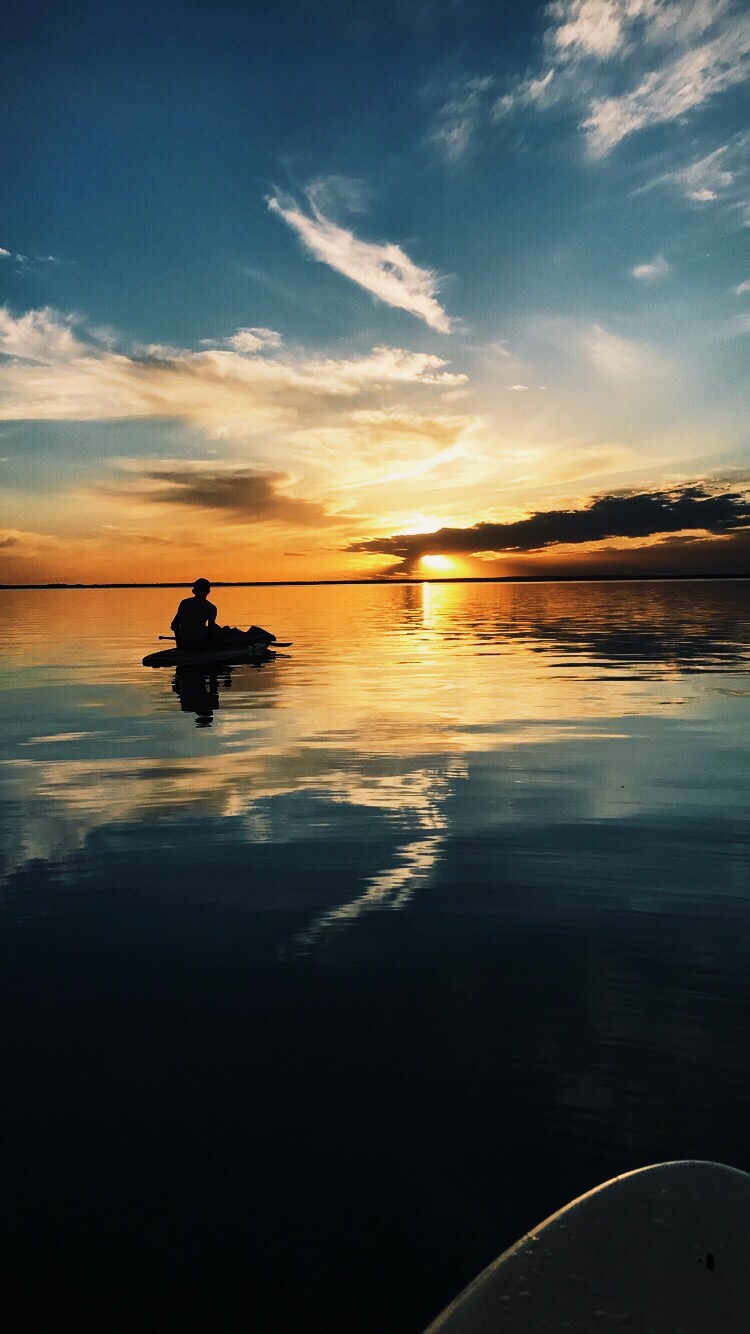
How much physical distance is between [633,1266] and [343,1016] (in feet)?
8.61

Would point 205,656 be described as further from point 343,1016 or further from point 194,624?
point 343,1016

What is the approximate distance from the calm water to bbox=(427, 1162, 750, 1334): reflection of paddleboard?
1.33 ft

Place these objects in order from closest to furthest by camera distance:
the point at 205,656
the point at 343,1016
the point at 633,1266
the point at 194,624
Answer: the point at 633,1266, the point at 343,1016, the point at 194,624, the point at 205,656

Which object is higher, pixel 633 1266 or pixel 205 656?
pixel 205 656

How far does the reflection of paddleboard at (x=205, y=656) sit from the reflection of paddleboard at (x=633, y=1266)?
26820mm

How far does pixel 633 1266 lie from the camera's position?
3.15 metres

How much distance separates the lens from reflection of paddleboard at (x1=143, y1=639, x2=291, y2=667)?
29.0m

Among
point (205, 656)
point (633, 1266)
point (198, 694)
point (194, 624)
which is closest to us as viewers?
point (633, 1266)

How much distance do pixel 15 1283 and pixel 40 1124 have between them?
1.01 m

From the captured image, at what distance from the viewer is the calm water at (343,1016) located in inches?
142

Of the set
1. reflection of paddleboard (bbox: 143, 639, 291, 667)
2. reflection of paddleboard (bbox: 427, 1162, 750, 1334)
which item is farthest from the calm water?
reflection of paddleboard (bbox: 143, 639, 291, 667)

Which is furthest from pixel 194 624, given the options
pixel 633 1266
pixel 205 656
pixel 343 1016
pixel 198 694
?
pixel 633 1266

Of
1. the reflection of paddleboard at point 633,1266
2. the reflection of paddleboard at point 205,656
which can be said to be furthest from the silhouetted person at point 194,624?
the reflection of paddleboard at point 633,1266

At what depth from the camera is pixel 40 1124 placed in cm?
439
